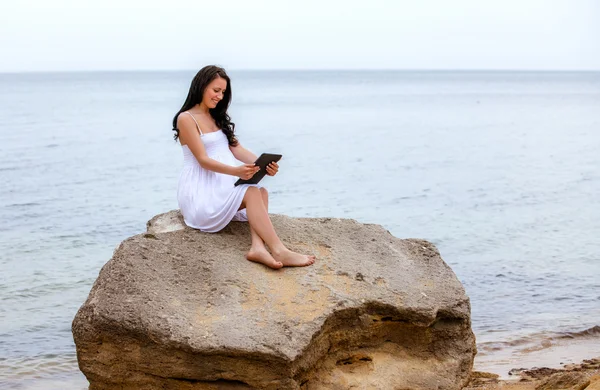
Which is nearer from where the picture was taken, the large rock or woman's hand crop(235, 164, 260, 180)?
the large rock

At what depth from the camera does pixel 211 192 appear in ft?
21.1

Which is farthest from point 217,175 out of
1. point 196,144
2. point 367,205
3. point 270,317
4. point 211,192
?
point 367,205

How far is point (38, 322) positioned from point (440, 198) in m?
10.0

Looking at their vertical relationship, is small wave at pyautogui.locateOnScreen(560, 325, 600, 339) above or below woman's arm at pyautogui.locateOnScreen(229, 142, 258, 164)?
below

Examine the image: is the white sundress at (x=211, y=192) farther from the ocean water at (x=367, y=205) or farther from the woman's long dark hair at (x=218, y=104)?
the ocean water at (x=367, y=205)

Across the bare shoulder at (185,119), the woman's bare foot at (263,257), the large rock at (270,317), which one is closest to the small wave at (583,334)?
the large rock at (270,317)

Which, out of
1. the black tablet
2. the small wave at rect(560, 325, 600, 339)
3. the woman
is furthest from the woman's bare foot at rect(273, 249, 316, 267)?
the small wave at rect(560, 325, 600, 339)

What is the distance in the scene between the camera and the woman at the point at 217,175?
614 centimetres

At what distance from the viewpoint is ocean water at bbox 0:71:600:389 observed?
9031 millimetres

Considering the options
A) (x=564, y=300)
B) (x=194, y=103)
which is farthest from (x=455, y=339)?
(x=564, y=300)

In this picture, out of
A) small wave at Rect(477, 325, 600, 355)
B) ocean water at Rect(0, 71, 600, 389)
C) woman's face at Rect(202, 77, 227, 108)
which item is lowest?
ocean water at Rect(0, 71, 600, 389)

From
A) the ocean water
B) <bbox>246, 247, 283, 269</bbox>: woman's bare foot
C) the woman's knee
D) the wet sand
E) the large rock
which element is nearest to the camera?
the large rock

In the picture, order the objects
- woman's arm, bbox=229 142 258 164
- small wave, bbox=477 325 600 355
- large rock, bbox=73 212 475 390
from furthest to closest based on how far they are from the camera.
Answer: small wave, bbox=477 325 600 355, woman's arm, bbox=229 142 258 164, large rock, bbox=73 212 475 390

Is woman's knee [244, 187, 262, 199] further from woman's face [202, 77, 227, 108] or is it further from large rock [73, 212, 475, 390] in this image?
woman's face [202, 77, 227, 108]
